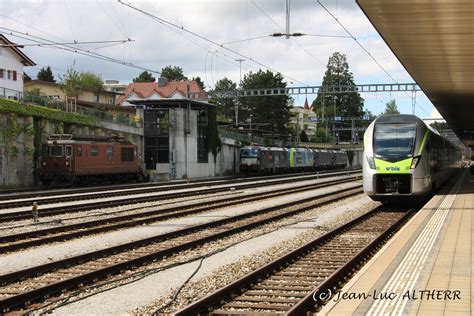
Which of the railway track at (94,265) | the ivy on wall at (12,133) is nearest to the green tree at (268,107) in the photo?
the ivy on wall at (12,133)

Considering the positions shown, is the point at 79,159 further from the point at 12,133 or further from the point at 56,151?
the point at 12,133

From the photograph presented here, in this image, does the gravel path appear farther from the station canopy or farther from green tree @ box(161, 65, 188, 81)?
green tree @ box(161, 65, 188, 81)

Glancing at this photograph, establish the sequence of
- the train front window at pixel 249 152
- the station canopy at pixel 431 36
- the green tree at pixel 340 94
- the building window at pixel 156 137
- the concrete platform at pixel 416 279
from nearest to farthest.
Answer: the concrete platform at pixel 416 279, the station canopy at pixel 431 36, the building window at pixel 156 137, the train front window at pixel 249 152, the green tree at pixel 340 94

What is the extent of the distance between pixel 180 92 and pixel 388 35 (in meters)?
77.7

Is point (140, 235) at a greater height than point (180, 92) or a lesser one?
lesser

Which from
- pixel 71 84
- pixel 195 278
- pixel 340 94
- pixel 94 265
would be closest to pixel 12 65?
pixel 71 84

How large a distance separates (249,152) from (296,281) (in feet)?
157

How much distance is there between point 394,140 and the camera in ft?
64.8

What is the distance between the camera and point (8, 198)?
25859mm

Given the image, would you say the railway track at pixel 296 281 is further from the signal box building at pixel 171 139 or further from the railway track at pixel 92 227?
the signal box building at pixel 171 139

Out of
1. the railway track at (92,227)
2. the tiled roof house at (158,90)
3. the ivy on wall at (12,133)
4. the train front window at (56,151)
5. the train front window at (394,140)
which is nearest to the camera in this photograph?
the railway track at (92,227)

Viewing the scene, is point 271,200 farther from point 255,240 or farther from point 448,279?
point 448,279

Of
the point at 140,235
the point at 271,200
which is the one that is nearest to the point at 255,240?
the point at 140,235

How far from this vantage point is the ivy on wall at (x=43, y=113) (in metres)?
35.4
